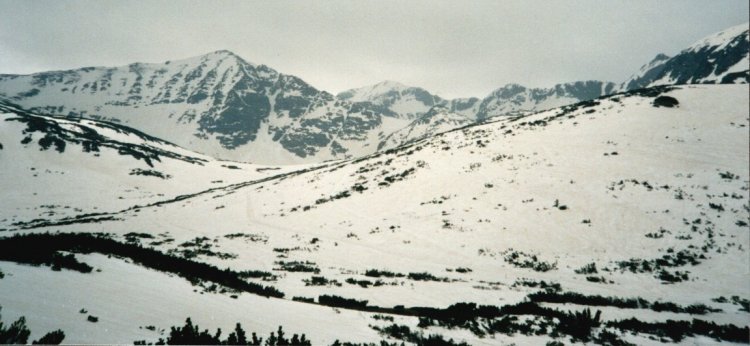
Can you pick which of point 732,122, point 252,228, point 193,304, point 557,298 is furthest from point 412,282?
point 732,122

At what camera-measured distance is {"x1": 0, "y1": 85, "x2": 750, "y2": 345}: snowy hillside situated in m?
9.95

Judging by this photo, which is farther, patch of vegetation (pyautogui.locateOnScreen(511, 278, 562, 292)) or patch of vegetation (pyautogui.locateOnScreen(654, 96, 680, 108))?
patch of vegetation (pyautogui.locateOnScreen(654, 96, 680, 108))

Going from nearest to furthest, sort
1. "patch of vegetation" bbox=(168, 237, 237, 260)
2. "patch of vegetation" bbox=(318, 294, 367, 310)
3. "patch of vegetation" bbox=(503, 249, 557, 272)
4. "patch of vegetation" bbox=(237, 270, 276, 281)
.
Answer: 1. "patch of vegetation" bbox=(318, 294, 367, 310)
2. "patch of vegetation" bbox=(237, 270, 276, 281)
3. "patch of vegetation" bbox=(503, 249, 557, 272)
4. "patch of vegetation" bbox=(168, 237, 237, 260)

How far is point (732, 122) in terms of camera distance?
42531mm

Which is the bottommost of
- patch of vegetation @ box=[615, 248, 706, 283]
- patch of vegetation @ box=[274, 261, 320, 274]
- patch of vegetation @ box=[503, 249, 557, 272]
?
patch of vegetation @ box=[274, 261, 320, 274]

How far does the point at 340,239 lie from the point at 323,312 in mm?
20506

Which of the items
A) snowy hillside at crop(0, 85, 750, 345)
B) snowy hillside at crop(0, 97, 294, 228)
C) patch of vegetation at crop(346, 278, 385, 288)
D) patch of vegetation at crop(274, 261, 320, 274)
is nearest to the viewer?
snowy hillside at crop(0, 85, 750, 345)

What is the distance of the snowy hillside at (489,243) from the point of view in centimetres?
995

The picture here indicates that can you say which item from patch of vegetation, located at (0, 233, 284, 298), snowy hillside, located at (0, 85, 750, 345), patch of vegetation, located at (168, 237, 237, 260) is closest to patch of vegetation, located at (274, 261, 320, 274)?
snowy hillside, located at (0, 85, 750, 345)

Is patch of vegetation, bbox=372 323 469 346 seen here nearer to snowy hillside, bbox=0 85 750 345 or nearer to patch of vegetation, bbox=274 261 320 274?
snowy hillside, bbox=0 85 750 345

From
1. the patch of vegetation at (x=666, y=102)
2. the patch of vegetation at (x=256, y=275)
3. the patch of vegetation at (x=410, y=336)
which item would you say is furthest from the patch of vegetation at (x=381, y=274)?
the patch of vegetation at (x=666, y=102)

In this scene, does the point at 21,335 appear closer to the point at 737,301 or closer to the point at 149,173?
the point at 737,301

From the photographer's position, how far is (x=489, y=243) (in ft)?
89.7

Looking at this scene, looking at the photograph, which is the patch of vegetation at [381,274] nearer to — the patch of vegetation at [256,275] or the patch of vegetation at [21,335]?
the patch of vegetation at [256,275]
